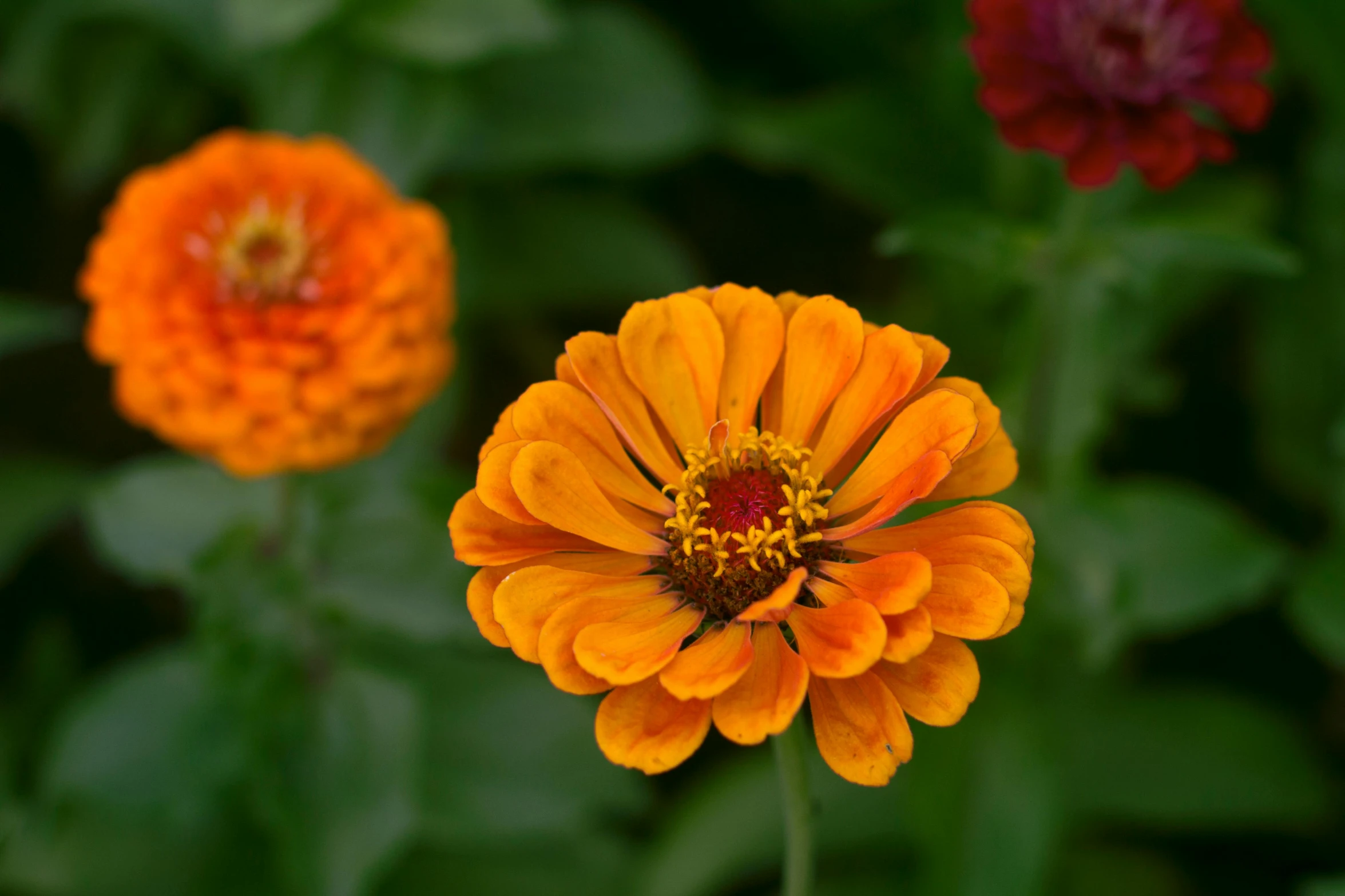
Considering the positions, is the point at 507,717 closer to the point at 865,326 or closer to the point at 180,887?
the point at 180,887

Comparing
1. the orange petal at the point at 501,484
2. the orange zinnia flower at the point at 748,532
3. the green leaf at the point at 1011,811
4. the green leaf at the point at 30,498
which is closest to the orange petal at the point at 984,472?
the orange zinnia flower at the point at 748,532

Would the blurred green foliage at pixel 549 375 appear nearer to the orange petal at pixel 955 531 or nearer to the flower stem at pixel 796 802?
the orange petal at pixel 955 531

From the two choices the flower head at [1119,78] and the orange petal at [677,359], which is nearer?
the orange petal at [677,359]

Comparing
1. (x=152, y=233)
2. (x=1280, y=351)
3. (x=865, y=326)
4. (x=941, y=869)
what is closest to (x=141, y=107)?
(x=152, y=233)

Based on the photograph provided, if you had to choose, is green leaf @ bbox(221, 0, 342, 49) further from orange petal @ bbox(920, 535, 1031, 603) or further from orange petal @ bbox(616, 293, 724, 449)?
orange petal @ bbox(920, 535, 1031, 603)

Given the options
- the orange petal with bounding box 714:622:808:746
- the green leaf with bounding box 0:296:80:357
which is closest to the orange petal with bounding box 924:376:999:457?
the orange petal with bounding box 714:622:808:746

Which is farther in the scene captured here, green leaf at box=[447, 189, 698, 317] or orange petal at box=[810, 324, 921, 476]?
green leaf at box=[447, 189, 698, 317]
